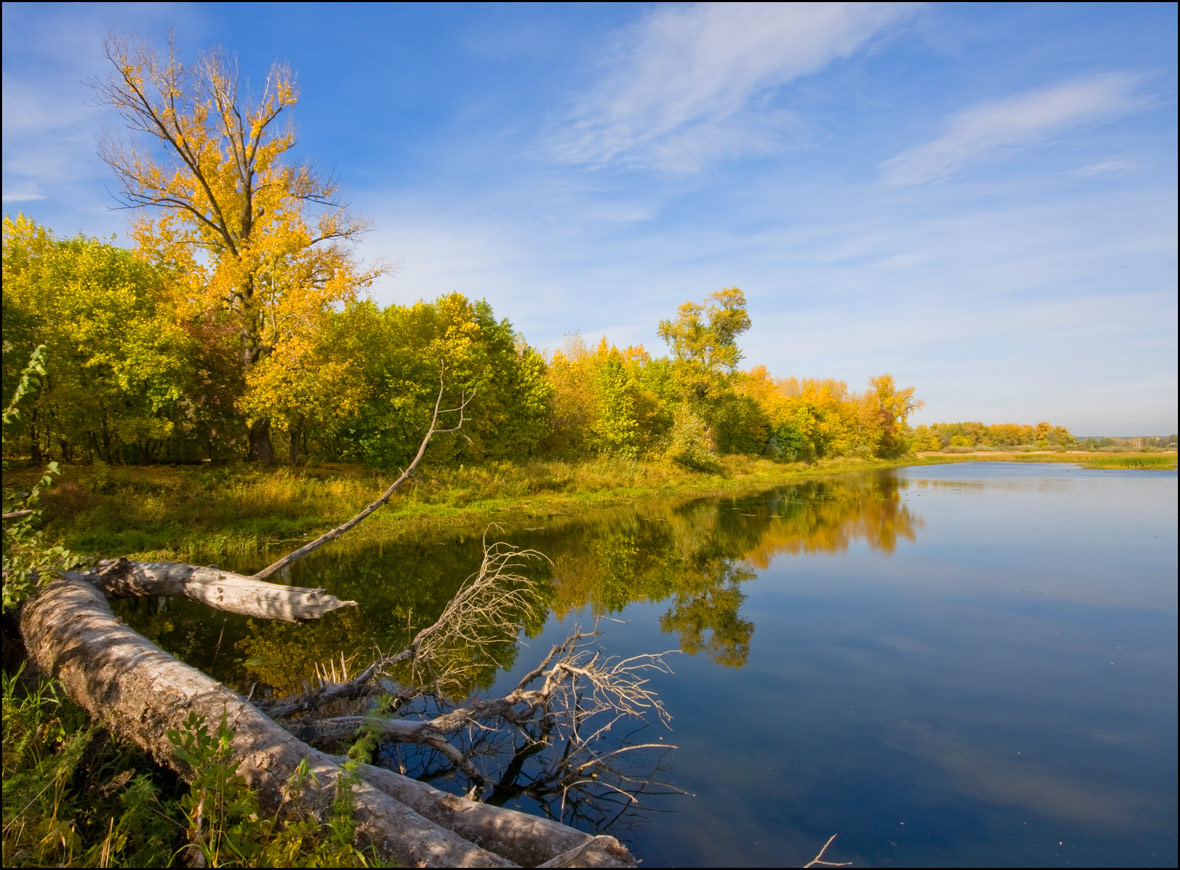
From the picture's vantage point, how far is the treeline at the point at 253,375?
1633cm

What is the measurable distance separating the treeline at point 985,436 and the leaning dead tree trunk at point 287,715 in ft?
A: 282

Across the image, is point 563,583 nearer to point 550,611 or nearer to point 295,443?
point 550,611

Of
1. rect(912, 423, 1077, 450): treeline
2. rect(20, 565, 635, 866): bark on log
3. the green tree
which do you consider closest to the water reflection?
rect(20, 565, 635, 866): bark on log

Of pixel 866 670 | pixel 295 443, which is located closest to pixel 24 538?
pixel 866 670

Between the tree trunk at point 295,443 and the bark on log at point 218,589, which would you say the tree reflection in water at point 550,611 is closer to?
the bark on log at point 218,589

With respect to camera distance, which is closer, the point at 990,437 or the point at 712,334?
the point at 712,334

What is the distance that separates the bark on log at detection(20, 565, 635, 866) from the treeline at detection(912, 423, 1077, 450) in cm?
8741

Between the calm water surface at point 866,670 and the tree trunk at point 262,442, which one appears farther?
the tree trunk at point 262,442

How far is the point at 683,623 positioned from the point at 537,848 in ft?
21.2

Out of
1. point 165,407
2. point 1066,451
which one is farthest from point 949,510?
point 1066,451

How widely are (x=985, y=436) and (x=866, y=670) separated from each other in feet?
380

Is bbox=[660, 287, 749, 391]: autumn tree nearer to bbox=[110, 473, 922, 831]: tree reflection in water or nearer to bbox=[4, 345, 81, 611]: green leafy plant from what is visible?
bbox=[110, 473, 922, 831]: tree reflection in water

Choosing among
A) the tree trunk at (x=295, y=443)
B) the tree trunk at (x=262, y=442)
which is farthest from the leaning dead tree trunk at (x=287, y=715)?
the tree trunk at (x=295, y=443)

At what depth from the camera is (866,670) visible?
25.6 ft
